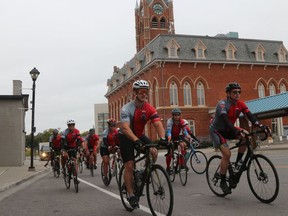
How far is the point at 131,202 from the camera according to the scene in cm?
561

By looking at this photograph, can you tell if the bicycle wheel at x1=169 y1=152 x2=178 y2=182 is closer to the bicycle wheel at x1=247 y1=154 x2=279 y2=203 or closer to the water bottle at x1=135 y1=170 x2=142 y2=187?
the bicycle wheel at x1=247 y1=154 x2=279 y2=203

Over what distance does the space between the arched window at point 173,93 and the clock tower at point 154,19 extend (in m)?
28.7

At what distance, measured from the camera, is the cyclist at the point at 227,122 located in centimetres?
657

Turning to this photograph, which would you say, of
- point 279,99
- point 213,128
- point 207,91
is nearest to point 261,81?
point 207,91

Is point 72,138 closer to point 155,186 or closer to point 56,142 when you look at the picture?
point 56,142

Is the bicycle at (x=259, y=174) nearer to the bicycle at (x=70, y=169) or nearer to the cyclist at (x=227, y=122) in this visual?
the cyclist at (x=227, y=122)

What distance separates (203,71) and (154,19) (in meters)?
32.1

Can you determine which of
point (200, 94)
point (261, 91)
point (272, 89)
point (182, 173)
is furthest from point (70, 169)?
point (272, 89)

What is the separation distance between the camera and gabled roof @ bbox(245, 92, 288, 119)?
105ft

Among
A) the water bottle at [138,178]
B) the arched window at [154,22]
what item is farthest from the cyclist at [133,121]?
the arched window at [154,22]

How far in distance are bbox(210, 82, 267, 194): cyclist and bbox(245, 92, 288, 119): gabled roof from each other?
26.1 meters

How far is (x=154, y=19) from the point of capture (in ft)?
253

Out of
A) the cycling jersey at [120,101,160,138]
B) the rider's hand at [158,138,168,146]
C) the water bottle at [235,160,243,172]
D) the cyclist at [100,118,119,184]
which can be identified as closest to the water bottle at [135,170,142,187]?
the cycling jersey at [120,101,160,138]

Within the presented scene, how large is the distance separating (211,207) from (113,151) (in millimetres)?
4773
